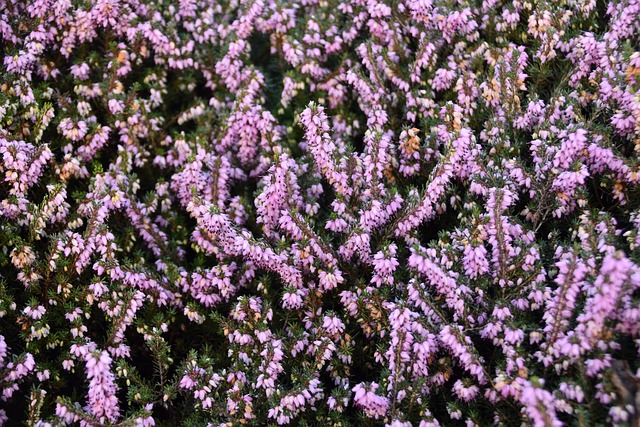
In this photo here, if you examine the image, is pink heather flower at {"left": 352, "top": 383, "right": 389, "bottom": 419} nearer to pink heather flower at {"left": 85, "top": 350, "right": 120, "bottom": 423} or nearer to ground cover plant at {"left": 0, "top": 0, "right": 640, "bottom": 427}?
ground cover plant at {"left": 0, "top": 0, "right": 640, "bottom": 427}

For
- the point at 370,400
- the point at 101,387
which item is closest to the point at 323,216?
the point at 370,400

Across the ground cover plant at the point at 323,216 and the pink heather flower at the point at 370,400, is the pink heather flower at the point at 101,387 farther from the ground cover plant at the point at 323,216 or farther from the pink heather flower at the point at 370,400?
the pink heather flower at the point at 370,400

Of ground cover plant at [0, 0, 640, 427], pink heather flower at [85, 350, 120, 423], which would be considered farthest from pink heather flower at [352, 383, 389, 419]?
pink heather flower at [85, 350, 120, 423]

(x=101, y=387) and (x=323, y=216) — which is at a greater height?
(x=323, y=216)

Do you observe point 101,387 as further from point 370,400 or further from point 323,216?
point 323,216

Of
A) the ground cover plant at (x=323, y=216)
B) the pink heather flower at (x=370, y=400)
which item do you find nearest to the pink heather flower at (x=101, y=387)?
the ground cover plant at (x=323, y=216)

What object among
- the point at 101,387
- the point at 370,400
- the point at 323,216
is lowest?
the point at 101,387

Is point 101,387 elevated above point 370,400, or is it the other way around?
point 370,400

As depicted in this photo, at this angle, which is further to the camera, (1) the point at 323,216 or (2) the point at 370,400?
(1) the point at 323,216

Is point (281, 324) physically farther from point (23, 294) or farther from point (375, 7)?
point (375, 7)
